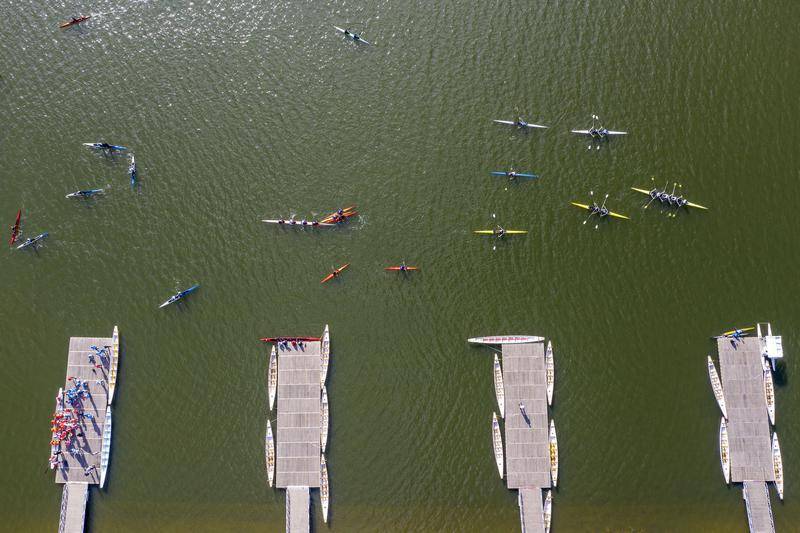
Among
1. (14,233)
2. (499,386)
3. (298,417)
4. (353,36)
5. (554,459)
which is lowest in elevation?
(554,459)

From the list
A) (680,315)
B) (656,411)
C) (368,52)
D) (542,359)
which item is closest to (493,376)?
(542,359)

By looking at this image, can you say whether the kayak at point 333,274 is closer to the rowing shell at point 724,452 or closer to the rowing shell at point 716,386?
the rowing shell at point 716,386

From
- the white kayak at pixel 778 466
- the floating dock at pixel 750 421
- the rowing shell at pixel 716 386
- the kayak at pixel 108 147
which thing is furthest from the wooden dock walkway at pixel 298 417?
the white kayak at pixel 778 466

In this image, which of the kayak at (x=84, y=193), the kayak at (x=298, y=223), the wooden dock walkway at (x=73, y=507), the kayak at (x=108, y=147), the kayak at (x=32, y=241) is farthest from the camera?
the kayak at (x=108, y=147)

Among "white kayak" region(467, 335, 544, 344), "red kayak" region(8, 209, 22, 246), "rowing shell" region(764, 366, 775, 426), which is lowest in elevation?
"rowing shell" region(764, 366, 775, 426)

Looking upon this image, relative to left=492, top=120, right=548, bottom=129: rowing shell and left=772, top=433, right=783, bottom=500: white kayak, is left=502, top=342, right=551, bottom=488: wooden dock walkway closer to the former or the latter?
left=772, top=433, right=783, bottom=500: white kayak

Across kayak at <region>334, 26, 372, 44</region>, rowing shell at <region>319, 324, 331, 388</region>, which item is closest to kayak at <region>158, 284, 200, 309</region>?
rowing shell at <region>319, 324, 331, 388</region>

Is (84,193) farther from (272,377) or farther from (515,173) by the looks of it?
(515,173)

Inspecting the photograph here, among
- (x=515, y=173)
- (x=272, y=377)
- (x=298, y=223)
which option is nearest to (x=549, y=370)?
(x=515, y=173)
